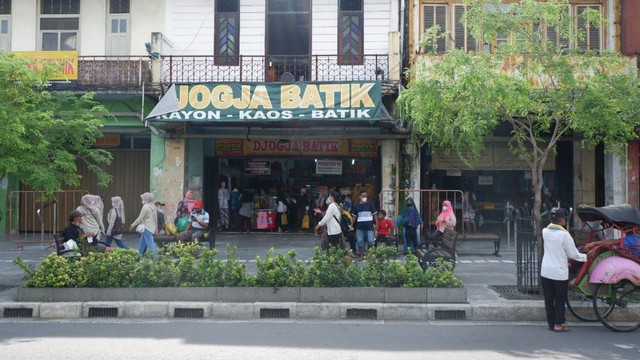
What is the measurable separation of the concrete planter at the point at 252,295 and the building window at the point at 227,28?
34.8 feet

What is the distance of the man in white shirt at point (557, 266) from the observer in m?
8.09

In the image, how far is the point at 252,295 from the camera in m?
9.40

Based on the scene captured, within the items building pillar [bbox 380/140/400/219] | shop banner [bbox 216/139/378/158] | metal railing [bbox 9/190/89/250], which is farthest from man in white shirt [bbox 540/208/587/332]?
metal railing [bbox 9/190/89/250]

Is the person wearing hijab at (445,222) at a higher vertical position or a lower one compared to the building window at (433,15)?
lower

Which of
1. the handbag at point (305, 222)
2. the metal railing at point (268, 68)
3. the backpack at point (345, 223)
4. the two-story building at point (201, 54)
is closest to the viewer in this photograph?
the backpack at point (345, 223)

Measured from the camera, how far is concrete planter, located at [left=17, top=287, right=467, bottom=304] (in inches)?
367

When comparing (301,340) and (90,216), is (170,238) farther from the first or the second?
(301,340)

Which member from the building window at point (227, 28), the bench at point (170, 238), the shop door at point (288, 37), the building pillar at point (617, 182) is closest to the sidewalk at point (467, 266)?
the bench at point (170, 238)

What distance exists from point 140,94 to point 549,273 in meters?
13.2

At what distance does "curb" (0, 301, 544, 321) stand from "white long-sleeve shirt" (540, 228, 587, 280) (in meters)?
1.10

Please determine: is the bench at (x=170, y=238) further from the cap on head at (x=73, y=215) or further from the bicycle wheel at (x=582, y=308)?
the bicycle wheel at (x=582, y=308)

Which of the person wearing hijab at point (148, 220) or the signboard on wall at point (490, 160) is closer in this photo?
the person wearing hijab at point (148, 220)

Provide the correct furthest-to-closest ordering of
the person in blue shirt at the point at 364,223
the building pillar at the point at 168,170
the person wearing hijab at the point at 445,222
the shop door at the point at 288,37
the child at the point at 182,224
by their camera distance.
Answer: the building pillar at the point at 168,170, the shop door at the point at 288,37, the child at the point at 182,224, the person in blue shirt at the point at 364,223, the person wearing hijab at the point at 445,222

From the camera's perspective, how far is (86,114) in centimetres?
1233
